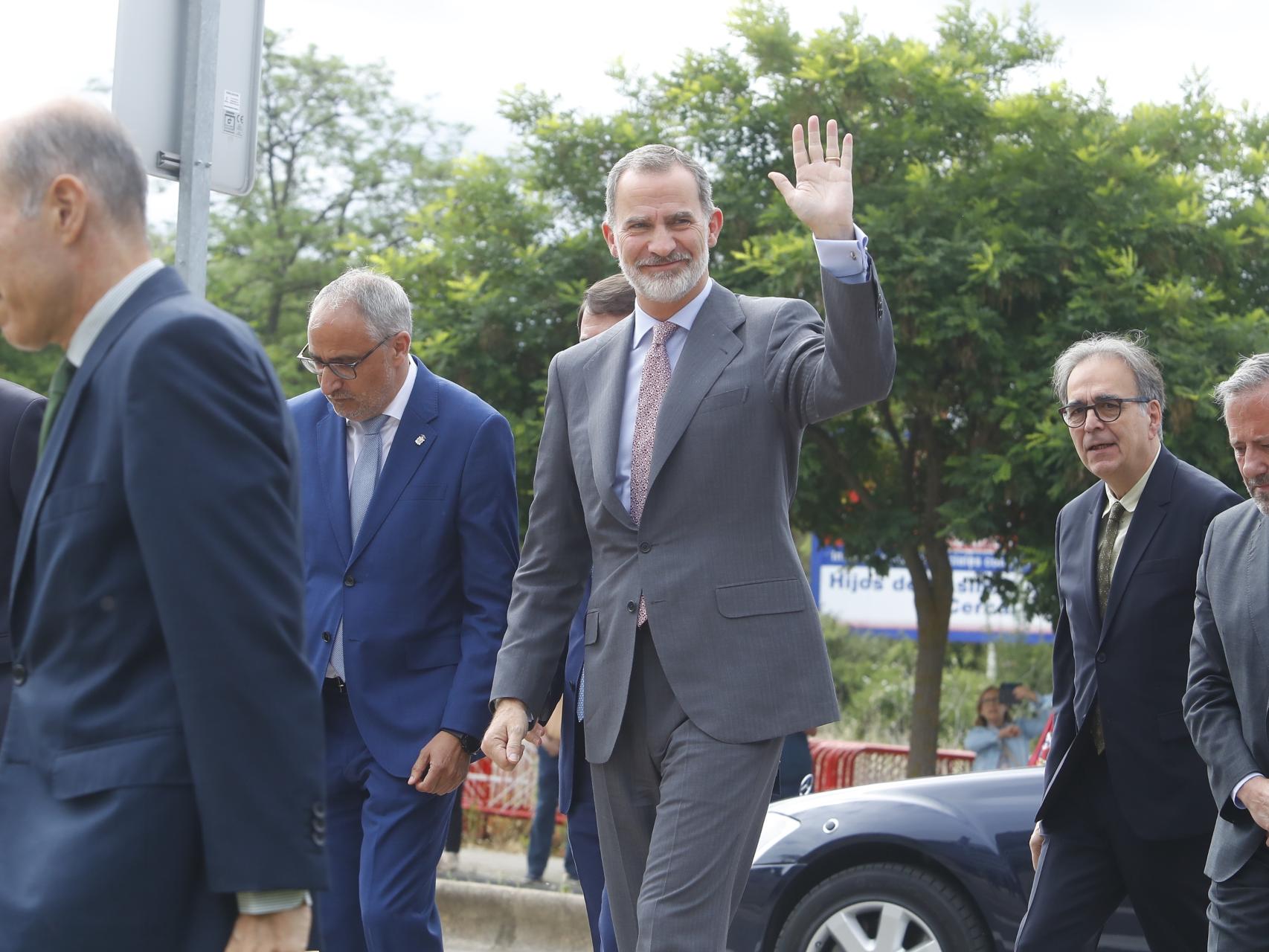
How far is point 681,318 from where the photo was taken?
4156 mm

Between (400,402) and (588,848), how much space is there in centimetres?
156

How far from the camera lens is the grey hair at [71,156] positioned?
2.28m

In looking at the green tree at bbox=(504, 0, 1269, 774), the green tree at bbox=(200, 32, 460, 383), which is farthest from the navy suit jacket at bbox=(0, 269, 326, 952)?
the green tree at bbox=(200, 32, 460, 383)

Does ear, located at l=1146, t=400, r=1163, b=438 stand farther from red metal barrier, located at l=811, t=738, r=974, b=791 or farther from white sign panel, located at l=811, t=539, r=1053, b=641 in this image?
white sign panel, located at l=811, t=539, r=1053, b=641

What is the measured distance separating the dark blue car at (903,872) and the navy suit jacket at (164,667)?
437cm

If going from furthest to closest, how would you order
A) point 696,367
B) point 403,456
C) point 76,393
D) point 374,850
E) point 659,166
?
point 403,456 → point 374,850 → point 659,166 → point 696,367 → point 76,393

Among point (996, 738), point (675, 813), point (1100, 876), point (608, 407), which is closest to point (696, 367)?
point (608, 407)

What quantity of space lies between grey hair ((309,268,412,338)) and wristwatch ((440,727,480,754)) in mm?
1235

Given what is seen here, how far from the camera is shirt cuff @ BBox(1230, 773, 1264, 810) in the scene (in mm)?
4055

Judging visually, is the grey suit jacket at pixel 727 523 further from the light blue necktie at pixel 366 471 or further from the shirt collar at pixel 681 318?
the light blue necktie at pixel 366 471

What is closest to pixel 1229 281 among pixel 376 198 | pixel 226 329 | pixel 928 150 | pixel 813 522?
pixel 928 150

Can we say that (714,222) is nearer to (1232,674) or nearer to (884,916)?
(1232,674)

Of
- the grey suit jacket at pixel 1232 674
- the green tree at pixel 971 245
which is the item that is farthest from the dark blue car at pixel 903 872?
the green tree at pixel 971 245

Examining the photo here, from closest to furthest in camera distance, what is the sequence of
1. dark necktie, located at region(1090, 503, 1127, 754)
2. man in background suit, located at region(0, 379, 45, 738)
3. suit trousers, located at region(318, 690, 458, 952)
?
man in background suit, located at region(0, 379, 45, 738) < suit trousers, located at region(318, 690, 458, 952) < dark necktie, located at region(1090, 503, 1127, 754)
